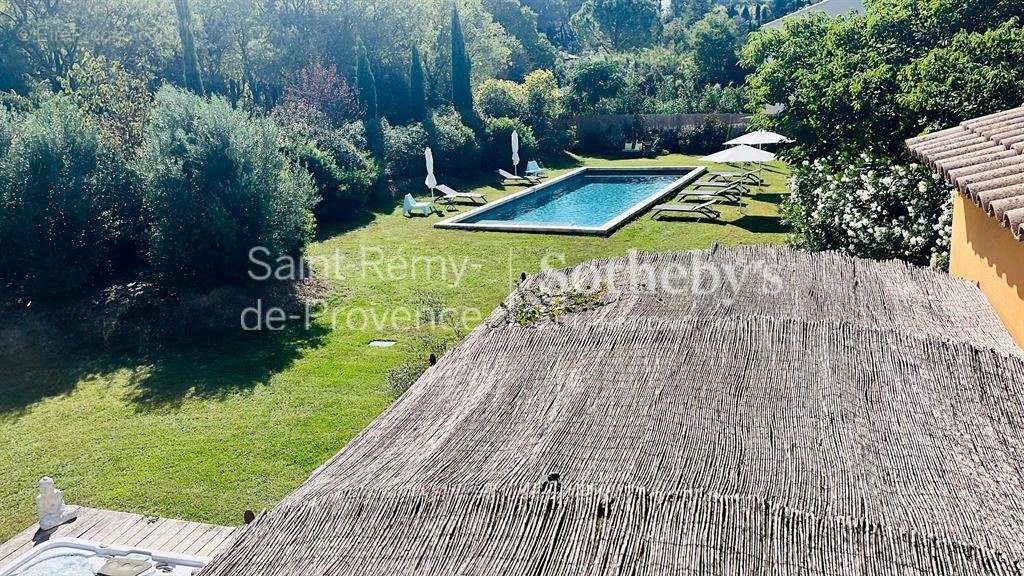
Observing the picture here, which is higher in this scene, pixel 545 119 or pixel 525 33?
pixel 525 33

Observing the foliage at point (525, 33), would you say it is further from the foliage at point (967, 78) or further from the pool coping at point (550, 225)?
the foliage at point (967, 78)

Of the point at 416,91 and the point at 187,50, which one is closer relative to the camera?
the point at 187,50

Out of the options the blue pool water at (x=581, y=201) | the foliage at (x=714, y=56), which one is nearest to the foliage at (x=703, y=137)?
the blue pool water at (x=581, y=201)

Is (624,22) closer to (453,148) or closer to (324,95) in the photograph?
(453,148)

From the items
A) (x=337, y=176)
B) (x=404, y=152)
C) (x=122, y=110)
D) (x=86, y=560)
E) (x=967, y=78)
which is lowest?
(x=86, y=560)

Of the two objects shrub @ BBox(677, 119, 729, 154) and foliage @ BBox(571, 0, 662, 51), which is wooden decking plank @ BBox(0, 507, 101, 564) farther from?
foliage @ BBox(571, 0, 662, 51)

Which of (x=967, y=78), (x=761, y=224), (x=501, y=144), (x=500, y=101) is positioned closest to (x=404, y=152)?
(x=501, y=144)

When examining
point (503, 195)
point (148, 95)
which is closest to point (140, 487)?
point (148, 95)
